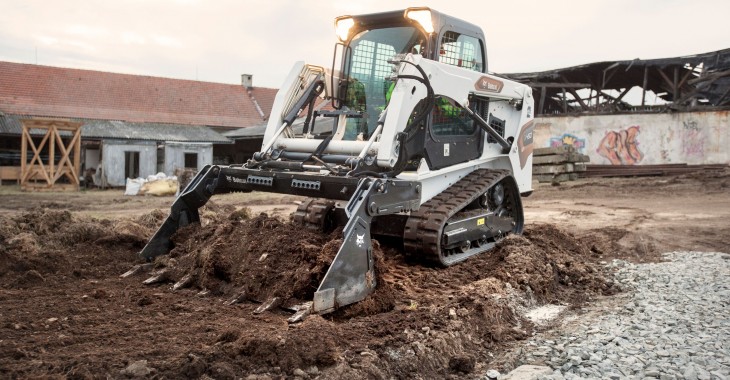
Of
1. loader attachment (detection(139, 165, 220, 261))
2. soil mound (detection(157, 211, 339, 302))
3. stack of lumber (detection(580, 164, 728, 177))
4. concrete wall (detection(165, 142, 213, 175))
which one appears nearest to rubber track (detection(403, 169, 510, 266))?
soil mound (detection(157, 211, 339, 302))

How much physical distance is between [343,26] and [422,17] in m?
1.19

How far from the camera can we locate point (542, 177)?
23766 millimetres

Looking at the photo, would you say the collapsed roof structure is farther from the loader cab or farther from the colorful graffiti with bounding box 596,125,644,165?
the loader cab

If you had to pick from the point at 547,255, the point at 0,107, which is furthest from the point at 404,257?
the point at 0,107

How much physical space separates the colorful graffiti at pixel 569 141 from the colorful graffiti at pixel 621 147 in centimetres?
71

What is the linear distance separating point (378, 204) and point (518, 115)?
3.64 m

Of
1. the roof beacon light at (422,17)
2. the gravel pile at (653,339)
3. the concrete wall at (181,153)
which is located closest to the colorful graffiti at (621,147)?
the concrete wall at (181,153)

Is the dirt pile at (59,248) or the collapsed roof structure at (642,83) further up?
the collapsed roof structure at (642,83)

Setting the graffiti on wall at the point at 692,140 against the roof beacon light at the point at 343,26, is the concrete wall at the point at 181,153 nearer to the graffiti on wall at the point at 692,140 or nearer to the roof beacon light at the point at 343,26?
the graffiti on wall at the point at 692,140

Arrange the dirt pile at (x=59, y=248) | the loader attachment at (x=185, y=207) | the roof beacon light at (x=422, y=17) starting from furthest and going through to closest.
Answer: the roof beacon light at (x=422, y=17), the loader attachment at (x=185, y=207), the dirt pile at (x=59, y=248)

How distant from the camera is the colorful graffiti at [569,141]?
2697cm

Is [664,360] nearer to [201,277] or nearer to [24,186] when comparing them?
[201,277]

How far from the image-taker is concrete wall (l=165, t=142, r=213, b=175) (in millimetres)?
Answer: 30906

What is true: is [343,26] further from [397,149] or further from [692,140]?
[692,140]
